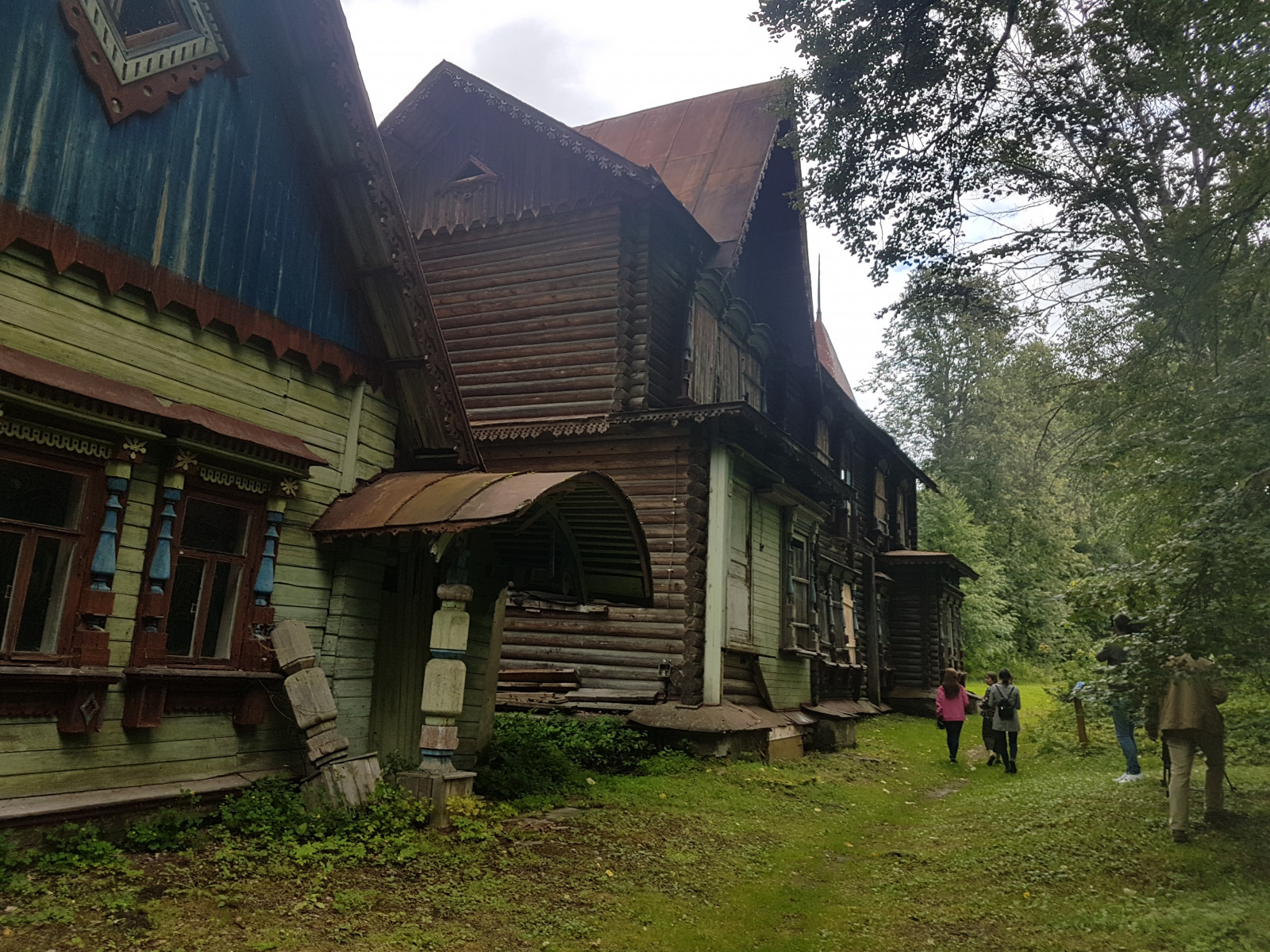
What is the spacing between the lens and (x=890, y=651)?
1064 inches

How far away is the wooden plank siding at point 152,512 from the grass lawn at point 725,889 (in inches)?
32.7

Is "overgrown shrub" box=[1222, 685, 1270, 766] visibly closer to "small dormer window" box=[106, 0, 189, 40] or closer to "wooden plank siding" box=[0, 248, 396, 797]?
"wooden plank siding" box=[0, 248, 396, 797]

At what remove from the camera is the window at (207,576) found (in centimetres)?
654

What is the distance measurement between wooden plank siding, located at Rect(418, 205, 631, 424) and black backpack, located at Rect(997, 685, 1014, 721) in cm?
739

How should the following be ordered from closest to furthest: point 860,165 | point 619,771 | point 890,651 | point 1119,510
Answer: point 860,165, point 619,771, point 1119,510, point 890,651

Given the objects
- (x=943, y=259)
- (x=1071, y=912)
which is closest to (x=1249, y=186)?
(x=943, y=259)

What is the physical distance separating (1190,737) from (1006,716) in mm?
6409

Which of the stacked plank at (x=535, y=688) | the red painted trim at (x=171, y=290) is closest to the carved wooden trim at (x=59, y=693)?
the red painted trim at (x=171, y=290)

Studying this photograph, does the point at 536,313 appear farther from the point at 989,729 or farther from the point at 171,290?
the point at 989,729

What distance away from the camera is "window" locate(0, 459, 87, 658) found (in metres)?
5.52

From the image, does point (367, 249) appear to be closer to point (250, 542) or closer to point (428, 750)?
point (250, 542)

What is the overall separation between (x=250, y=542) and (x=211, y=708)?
1322 mm

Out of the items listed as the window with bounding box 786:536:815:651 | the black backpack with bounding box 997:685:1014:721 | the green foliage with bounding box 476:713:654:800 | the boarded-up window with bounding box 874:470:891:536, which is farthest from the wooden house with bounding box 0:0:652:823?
the boarded-up window with bounding box 874:470:891:536

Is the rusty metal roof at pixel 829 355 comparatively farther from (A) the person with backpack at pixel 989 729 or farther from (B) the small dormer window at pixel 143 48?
(B) the small dormer window at pixel 143 48
